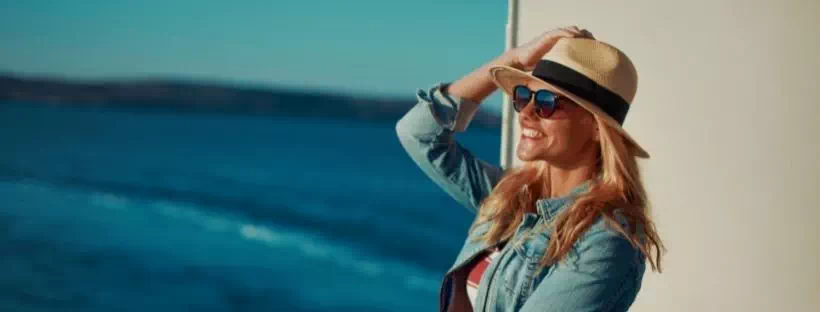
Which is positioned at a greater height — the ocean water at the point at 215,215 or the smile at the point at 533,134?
the smile at the point at 533,134

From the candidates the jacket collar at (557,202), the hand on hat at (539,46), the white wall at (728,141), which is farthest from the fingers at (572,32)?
the white wall at (728,141)

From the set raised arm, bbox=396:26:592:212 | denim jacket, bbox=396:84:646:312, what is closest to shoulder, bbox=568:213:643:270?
denim jacket, bbox=396:84:646:312

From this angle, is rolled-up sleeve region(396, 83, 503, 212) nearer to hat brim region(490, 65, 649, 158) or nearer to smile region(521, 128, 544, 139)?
hat brim region(490, 65, 649, 158)

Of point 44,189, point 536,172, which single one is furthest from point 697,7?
point 44,189

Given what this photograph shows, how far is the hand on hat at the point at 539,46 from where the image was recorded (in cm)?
196

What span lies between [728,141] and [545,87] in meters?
1.53

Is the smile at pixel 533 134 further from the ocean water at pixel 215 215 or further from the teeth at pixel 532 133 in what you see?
the ocean water at pixel 215 215

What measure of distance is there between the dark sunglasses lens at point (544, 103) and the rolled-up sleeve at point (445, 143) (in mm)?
334

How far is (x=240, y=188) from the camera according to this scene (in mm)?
4855

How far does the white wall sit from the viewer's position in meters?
3.01

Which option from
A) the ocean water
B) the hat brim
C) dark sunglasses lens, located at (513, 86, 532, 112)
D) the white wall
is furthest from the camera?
the ocean water

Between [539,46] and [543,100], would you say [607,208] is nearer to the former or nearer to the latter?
[543,100]

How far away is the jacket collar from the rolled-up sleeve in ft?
1.06

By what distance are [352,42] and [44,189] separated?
62.0 inches
